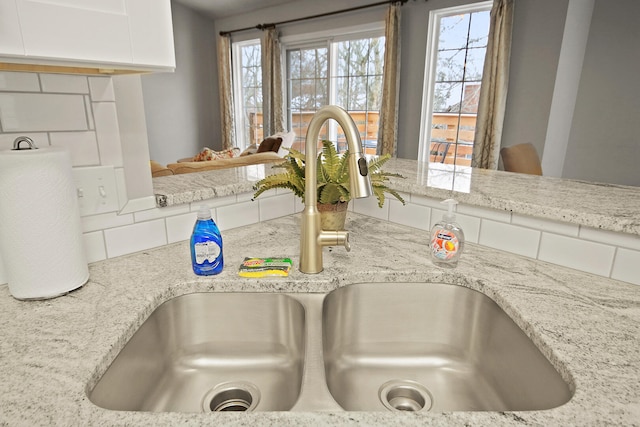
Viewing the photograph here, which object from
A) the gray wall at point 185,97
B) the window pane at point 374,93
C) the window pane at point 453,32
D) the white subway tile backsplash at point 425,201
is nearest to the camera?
the white subway tile backsplash at point 425,201

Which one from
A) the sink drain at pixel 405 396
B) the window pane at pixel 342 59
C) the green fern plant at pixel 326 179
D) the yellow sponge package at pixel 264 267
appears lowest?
the sink drain at pixel 405 396

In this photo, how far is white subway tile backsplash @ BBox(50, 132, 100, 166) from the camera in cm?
71

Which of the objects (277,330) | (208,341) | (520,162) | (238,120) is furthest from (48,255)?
(238,120)

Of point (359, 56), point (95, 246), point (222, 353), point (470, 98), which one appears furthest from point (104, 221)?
point (359, 56)

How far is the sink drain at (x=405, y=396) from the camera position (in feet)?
2.30

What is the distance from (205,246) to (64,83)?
1.33 feet

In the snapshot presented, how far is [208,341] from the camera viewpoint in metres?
0.78

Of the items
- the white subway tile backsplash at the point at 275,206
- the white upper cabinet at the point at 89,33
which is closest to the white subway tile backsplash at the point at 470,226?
the white subway tile backsplash at the point at 275,206

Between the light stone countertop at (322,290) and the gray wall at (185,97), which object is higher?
the gray wall at (185,97)

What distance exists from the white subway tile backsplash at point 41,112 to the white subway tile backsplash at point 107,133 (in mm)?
27

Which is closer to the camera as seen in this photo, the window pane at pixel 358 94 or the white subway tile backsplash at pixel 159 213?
the white subway tile backsplash at pixel 159 213

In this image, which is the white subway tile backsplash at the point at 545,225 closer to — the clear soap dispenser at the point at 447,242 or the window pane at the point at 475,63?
the clear soap dispenser at the point at 447,242

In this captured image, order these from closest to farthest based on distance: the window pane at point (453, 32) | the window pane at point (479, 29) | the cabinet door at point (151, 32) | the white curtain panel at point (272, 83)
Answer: the cabinet door at point (151, 32), the window pane at point (479, 29), the window pane at point (453, 32), the white curtain panel at point (272, 83)

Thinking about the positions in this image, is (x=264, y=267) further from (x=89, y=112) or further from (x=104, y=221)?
(x=89, y=112)
